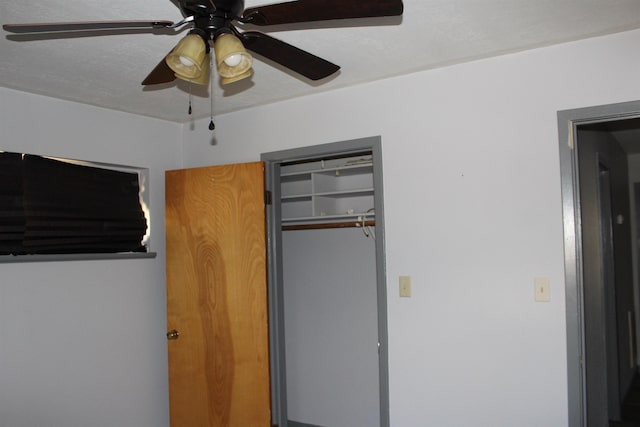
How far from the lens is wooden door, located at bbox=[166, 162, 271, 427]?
12.3ft

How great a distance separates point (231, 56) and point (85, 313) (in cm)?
237

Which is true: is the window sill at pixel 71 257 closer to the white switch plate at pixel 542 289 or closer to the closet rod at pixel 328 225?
the closet rod at pixel 328 225

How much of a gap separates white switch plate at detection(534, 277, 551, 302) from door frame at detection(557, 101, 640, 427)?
0.28ft

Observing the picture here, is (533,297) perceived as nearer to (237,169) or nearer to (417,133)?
(417,133)

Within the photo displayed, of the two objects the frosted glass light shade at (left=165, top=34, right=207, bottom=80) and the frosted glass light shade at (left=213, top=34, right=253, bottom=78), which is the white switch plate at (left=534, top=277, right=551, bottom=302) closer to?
the frosted glass light shade at (left=213, top=34, right=253, bottom=78)

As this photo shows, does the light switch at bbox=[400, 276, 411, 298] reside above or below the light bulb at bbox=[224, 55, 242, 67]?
A: below

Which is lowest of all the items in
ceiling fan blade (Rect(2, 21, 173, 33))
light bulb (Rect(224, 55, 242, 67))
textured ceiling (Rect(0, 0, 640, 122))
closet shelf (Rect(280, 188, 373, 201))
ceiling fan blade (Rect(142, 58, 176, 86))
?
closet shelf (Rect(280, 188, 373, 201))

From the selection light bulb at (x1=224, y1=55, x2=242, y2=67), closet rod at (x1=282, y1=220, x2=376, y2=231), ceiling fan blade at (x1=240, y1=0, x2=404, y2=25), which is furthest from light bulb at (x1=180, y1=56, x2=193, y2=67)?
closet rod at (x1=282, y1=220, x2=376, y2=231)

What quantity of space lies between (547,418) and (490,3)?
6.45 ft

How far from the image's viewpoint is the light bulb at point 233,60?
6.22 ft

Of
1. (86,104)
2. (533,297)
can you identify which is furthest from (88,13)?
(533,297)

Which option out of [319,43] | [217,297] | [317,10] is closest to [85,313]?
[217,297]

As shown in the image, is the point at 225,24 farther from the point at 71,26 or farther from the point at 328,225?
the point at 328,225

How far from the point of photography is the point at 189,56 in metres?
1.84
